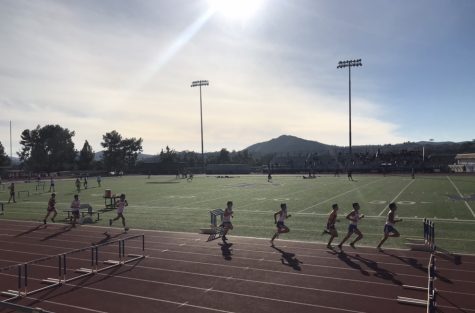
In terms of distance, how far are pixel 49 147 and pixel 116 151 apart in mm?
18347

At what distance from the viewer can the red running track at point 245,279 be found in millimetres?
9711

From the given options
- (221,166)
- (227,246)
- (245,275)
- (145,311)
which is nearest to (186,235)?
(227,246)

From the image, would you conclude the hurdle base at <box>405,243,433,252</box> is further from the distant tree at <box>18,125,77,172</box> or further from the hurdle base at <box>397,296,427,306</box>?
the distant tree at <box>18,125,77,172</box>

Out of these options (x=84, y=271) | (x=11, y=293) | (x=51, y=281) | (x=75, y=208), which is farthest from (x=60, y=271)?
(x=75, y=208)

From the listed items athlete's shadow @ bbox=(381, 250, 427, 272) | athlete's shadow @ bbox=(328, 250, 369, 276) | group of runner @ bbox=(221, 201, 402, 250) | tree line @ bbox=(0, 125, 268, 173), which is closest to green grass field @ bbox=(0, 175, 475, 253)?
group of runner @ bbox=(221, 201, 402, 250)

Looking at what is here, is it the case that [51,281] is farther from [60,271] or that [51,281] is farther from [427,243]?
[427,243]

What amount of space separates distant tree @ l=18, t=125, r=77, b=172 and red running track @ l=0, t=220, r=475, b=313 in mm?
104573

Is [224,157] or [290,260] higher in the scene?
[224,157]

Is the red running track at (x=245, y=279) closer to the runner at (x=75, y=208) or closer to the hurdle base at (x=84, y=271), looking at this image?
the hurdle base at (x=84, y=271)

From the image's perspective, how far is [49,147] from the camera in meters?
114

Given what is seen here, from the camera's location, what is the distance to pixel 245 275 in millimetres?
12008

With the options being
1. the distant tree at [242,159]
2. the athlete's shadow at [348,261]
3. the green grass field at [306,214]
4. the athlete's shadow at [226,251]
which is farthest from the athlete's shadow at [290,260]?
the distant tree at [242,159]

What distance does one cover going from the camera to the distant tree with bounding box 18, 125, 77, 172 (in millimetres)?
112812

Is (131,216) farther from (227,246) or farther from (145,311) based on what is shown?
(145,311)
